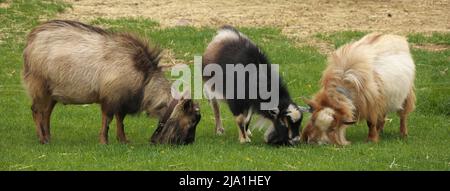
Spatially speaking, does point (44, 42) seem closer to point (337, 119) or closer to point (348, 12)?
point (337, 119)

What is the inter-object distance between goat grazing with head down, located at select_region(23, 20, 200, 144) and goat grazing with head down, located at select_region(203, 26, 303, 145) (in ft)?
Result: 2.27

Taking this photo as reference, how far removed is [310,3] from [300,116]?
36.9 ft

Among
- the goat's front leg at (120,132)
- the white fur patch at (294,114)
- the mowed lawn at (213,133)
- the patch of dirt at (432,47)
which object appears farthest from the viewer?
the patch of dirt at (432,47)

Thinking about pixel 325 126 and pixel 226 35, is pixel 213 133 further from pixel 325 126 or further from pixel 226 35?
pixel 325 126

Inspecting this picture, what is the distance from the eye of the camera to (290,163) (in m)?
9.71

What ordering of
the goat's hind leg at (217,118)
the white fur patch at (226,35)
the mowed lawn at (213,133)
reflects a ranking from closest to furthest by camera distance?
the mowed lawn at (213,133)
the white fur patch at (226,35)
the goat's hind leg at (217,118)

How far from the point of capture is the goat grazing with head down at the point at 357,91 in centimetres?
1103

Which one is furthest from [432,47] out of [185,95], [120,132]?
[120,132]

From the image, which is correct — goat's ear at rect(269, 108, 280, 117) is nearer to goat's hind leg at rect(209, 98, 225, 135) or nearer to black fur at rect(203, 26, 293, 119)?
black fur at rect(203, 26, 293, 119)

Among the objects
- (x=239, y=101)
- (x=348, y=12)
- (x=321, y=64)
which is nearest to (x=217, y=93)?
(x=239, y=101)

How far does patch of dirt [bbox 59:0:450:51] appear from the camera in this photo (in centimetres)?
1962

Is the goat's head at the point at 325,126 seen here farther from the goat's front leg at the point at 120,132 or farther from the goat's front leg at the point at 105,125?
the goat's front leg at the point at 105,125

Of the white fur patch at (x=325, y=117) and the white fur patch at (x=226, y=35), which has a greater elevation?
the white fur patch at (x=226, y=35)

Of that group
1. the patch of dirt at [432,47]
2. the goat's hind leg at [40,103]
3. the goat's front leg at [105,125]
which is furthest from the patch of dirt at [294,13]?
the goat's front leg at [105,125]
